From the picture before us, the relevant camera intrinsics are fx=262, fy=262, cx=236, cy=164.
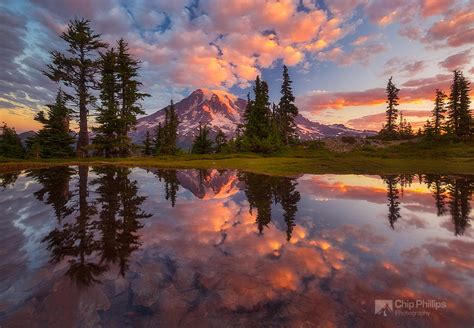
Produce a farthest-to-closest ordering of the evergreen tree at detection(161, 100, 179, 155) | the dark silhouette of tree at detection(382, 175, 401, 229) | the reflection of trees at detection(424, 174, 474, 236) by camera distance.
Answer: the evergreen tree at detection(161, 100, 179, 155), the dark silhouette of tree at detection(382, 175, 401, 229), the reflection of trees at detection(424, 174, 474, 236)

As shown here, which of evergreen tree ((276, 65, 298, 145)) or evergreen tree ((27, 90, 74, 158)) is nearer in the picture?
evergreen tree ((27, 90, 74, 158))

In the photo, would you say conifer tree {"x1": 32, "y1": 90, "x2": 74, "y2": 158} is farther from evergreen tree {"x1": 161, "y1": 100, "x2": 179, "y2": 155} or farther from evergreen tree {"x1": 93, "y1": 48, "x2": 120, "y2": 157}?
evergreen tree {"x1": 161, "y1": 100, "x2": 179, "y2": 155}

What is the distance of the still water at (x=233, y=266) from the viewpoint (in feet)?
10.2

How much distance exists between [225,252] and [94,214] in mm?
4390

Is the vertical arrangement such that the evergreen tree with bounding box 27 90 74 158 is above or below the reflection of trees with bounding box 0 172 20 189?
above

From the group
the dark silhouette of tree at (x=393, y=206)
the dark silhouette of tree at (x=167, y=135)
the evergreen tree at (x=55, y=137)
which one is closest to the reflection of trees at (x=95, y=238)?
the dark silhouette of tree at (x=393, y=206)

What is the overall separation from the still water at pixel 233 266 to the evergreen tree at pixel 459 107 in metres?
68.8

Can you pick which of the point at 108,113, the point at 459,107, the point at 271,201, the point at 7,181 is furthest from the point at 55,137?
the point at 459,107

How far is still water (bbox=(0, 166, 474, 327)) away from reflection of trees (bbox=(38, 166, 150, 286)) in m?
0.03

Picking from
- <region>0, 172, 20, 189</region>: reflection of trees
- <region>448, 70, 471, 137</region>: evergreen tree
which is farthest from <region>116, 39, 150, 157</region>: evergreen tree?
<region>448, 70, 471, 137</region>: evergreen tree

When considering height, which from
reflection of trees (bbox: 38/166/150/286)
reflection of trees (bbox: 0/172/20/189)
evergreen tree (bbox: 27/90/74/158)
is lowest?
reflection of trees (bbox: 38/166/150/286)

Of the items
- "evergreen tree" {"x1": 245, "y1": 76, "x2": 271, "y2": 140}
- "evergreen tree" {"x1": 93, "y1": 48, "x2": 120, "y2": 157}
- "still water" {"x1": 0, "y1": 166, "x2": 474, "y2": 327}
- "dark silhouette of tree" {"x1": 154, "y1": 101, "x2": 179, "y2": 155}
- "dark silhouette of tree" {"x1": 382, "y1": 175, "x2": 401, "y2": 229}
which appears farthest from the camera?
"dark silhouette of tree" {"x1": 154, "y1": 101, "x2": 179, "y2": 155}

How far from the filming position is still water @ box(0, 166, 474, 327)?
10.2 feet

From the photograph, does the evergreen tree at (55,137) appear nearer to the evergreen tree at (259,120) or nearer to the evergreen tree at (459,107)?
the evergreen tree at (259,120)
